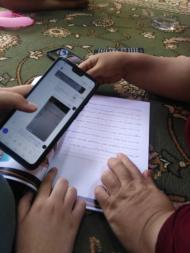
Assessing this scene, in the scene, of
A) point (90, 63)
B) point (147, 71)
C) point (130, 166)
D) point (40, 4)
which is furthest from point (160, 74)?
point (40, 4)

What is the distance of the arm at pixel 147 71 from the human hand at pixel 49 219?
10.6 inches

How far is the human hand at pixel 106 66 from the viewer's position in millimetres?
648

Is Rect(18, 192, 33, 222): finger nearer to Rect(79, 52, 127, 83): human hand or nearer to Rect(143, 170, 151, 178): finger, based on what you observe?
Rect(143, 170, 151, 178): finger

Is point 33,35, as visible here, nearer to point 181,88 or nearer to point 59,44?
point 59,44

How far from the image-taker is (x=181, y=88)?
639mm

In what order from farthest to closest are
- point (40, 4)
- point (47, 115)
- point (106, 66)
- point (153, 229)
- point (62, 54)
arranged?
point (40, 4) < point (62, 54) < point (106, 66) < point (47, 115) < point (153, 229)

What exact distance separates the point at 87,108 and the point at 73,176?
16 cm

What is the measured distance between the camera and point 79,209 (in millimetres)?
451

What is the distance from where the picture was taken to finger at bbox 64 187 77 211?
45 centimetres

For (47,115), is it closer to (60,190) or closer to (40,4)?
(60,190)

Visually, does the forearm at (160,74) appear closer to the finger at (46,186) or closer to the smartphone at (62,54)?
the smartphone at (62,54)

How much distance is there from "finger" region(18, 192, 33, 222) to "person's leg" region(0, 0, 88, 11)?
0.68 meters

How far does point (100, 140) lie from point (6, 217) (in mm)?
210

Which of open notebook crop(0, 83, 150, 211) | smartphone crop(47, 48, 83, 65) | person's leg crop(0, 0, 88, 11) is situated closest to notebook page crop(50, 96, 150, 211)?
open notebook crop(0, 83, 150, 211)
